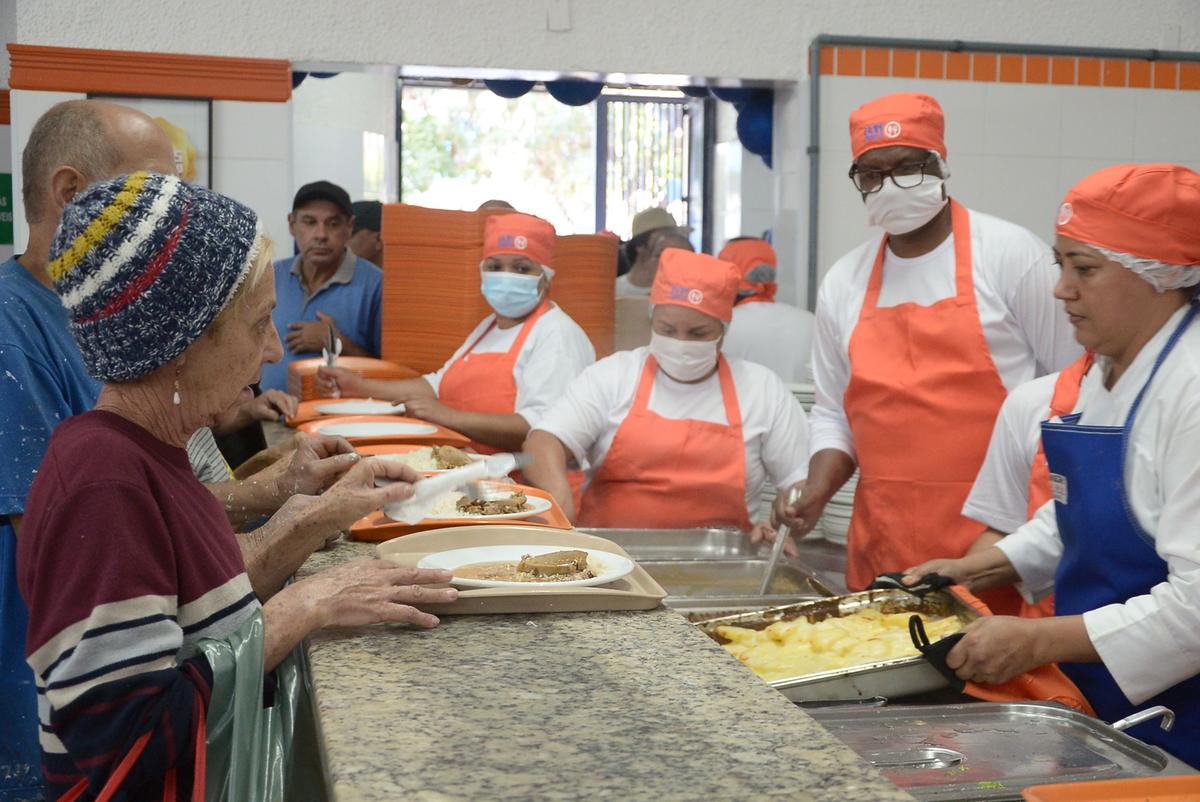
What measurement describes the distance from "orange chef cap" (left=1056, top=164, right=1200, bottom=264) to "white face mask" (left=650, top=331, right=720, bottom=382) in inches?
62.0

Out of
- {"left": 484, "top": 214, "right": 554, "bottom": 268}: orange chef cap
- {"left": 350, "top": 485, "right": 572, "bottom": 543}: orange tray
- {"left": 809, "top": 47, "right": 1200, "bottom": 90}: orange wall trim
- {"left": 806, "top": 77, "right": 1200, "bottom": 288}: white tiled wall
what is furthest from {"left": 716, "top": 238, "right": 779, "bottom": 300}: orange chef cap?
{"left": 350, "top": 485, "right": 572, "bottom": 543}: orange tray

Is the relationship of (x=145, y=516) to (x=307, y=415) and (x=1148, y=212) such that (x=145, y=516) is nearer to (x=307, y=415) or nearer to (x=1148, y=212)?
(x=1148, y=212)

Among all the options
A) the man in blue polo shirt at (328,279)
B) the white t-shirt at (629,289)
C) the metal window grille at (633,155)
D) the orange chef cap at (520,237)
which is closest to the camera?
the orange chef cap at (520,237)

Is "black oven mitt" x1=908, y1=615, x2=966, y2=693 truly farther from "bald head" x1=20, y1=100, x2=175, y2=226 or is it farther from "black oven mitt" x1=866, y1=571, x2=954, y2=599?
"bald head" x1=20, y1=100, x2=175, y2=226

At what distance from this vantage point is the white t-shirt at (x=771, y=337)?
5.49 metres

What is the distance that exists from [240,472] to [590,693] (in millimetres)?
1843

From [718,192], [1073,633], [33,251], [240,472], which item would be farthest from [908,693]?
[718,192]

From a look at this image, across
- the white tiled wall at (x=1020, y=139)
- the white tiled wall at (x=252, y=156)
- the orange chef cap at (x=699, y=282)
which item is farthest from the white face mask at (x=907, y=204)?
the white tiled wall at (x=252, y=156)

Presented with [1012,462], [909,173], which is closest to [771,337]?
[909,173]

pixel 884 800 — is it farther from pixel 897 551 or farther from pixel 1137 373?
pixel 897 551

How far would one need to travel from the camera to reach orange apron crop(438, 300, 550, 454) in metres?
4.30

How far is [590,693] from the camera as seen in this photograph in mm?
1279

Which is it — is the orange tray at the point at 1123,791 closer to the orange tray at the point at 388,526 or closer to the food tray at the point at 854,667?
the food tray at the point at 854,667

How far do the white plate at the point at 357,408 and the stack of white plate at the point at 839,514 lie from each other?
2.26 meters
